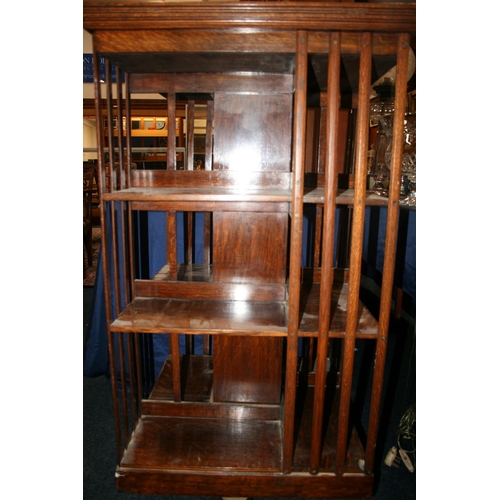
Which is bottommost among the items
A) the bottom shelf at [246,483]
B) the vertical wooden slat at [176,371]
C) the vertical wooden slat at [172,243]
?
the bottom shelf at [246,483]

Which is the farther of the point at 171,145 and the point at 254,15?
the point at 171,145

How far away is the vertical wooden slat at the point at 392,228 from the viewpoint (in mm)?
1112

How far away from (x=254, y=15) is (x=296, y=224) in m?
0.56

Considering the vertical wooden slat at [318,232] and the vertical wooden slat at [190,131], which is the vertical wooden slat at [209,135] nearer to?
the vertical wooden slat at [190,131]

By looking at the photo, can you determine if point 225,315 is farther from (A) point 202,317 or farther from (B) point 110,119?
(B) point 110,119

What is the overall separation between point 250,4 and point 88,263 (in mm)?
4228

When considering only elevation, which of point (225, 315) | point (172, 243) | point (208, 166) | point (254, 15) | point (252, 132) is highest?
point (254, 15)

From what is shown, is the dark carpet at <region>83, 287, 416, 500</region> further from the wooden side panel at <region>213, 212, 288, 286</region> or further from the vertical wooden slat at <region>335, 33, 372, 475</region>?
the wooden side panel at <region>213, 212, 288, 286</region>

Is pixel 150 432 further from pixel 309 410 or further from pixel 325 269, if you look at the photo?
pixel 325 269

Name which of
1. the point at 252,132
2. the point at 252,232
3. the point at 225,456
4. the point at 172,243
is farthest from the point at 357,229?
the point at 225,456

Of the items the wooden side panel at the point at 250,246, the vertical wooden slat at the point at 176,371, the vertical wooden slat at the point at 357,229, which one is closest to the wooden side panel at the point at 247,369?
the vertical wooden slat at the point at 176,371

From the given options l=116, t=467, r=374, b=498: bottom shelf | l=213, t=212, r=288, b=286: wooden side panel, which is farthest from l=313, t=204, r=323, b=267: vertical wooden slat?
l=116, t=467, r=374, b=498: bottom shelf

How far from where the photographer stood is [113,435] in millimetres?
1946

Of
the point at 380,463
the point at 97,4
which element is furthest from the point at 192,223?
the point at 380,463
